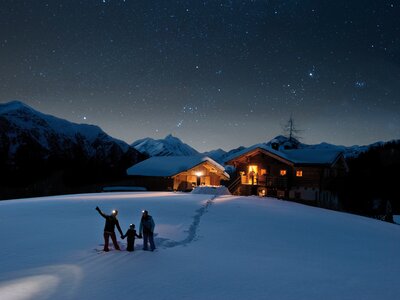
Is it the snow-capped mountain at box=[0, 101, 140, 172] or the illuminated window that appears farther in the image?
the snow-capped mountain at box=[0, 101, 140, 172]

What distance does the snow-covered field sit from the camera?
27.4 feet

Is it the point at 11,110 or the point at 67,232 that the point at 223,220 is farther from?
the point at 11,110

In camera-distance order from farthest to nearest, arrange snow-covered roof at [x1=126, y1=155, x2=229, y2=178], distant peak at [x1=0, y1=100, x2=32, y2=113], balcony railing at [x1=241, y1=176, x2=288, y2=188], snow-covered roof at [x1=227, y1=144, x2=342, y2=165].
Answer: distant peak at [x1=0, y1=100, x2=32, y2=113], snow-covered roof at [x1=126, y1=155, x2=229, y2=178], balcony railing at [x1=241, y1=176, x2=288, y2=188], snow-covered roof at [x1=227, y1=144, x2=342, y2=165]

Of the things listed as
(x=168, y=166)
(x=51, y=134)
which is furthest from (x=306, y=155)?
(x=51, y=134)

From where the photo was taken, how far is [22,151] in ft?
158

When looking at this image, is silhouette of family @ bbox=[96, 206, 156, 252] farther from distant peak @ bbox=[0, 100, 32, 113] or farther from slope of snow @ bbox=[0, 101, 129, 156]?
distant peak @ bbox=[0, 100, 32, 113]

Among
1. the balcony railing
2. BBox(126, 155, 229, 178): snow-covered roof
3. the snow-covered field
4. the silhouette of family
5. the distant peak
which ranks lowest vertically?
the snow-covered field

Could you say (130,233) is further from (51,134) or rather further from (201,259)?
(51,134)

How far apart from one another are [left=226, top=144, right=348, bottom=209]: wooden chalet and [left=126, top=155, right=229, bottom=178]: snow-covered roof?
4.02 meters

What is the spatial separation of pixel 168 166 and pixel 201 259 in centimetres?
3855

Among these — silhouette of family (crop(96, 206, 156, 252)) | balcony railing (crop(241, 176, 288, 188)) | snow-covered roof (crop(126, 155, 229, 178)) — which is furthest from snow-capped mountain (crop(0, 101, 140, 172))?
silhouette of family (crop(96, 206, 156, 252))

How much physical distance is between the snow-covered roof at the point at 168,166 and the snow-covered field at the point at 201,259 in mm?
26909

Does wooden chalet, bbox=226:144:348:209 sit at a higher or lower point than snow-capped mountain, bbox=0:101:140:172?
lower

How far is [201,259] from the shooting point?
1117 cm
